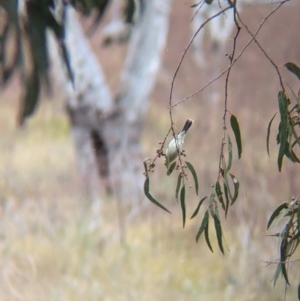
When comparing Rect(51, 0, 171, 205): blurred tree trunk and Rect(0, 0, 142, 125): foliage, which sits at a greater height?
Rect(51, 0, 171, 205): blurred tree trunk

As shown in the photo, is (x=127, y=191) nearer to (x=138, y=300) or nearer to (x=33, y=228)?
(x=33, y=228)

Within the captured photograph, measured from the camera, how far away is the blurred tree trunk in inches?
179

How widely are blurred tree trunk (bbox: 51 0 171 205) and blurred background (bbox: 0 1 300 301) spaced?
0.28 m

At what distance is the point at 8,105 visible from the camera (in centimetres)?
967

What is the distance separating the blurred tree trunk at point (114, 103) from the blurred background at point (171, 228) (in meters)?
0.28

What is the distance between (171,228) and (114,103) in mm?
1495

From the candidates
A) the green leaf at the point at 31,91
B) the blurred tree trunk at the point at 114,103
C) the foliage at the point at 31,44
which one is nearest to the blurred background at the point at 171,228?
the blurred tree trunk at the point at 114,103

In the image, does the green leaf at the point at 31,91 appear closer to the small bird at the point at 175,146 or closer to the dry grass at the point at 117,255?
the small bird at the point at 175,146

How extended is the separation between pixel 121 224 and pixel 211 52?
3.26 metres

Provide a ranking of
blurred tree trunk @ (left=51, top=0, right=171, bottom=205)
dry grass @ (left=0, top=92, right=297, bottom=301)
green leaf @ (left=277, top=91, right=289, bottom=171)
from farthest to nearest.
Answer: blurred tree trunk @ (left=51, top=0, right=171, bottom=205) < dry grass @ (left=0, top=92, right=297, bottom=301) < green leaf @ (left=277, top=91, right=289, bottom=171)

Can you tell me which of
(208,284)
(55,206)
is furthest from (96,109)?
(208,284)

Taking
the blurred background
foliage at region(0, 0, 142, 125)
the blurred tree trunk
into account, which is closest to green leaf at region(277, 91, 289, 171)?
foliage at region(0, 0, 142, 125)

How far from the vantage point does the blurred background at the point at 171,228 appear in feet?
9.35

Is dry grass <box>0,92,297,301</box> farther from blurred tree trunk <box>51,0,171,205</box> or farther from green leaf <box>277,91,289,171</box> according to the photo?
green leaf <box>277,91,289,171</box>
